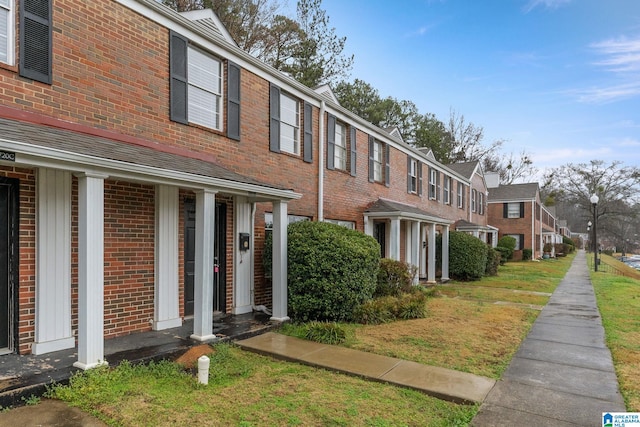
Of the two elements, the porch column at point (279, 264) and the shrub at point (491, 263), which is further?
the shrub at point (491, 263)

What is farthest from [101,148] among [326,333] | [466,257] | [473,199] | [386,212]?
[473,199]

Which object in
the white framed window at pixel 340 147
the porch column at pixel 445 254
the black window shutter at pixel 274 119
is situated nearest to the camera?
the black window shutter at pixel 274 119

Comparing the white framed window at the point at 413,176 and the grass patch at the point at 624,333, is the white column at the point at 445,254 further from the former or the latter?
the grass patch at the point at 624,333

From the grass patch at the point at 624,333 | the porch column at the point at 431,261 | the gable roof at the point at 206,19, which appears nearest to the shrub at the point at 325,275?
the grass patch at the point at 624,333

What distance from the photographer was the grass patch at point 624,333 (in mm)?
4587

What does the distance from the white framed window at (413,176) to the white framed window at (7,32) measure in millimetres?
14056

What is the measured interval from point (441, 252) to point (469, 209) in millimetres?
9810

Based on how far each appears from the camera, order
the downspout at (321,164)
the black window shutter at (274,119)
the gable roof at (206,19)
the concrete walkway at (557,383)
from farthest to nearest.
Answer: the downspout at (321,164) → the black window shutter at (274,119) → the gable roof at (206,19) → the concrete walkway at (557,383)

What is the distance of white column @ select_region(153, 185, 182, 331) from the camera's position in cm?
645

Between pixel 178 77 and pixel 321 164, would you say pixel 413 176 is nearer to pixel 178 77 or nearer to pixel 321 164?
pixel 321 164

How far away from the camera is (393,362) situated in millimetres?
5422

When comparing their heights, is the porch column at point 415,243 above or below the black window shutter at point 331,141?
below

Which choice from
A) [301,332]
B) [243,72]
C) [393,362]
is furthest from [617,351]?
[243,72]

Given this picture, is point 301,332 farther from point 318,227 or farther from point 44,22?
point 44,22
